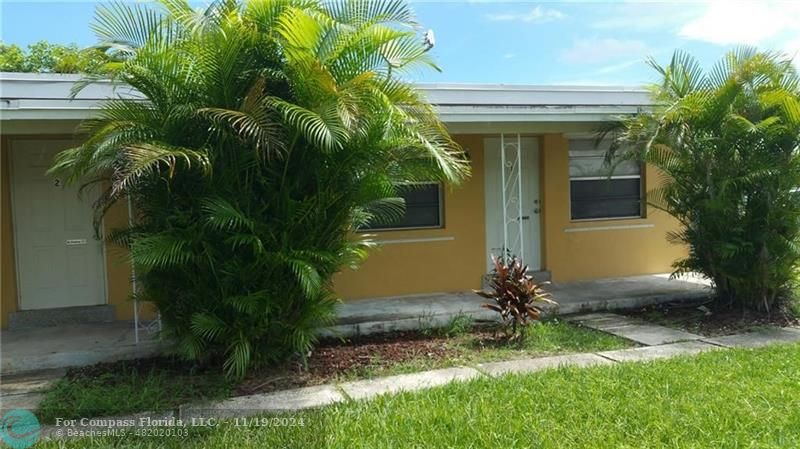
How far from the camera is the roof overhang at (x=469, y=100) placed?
620cm

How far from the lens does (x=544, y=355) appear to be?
6.39 m

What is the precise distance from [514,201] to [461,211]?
3.10 feet

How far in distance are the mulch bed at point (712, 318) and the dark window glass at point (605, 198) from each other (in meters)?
2.08

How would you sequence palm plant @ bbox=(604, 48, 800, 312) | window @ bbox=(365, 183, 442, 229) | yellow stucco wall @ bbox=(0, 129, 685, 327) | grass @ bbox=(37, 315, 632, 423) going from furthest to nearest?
window @ bbox=(365, 183, 442, 229)
yellow stucco wall @ bbox=(0, 129, 685, 327)
palm plant @ bbox=(604, 48, 800, 312)
grass @ bbox=(37, 315, 632, 423)

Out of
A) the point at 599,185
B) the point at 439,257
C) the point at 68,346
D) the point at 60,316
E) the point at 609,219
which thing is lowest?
the point at 68,346

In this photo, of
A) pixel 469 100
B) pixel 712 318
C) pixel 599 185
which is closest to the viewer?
pixel 712 318

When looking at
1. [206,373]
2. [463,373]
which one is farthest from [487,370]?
[206,373]

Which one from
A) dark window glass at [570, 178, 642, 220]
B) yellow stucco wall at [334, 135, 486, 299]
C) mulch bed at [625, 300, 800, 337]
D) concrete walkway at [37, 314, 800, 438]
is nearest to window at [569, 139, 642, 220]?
dark window glass at [570, 178, 642, 220]

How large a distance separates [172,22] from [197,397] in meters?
3.16

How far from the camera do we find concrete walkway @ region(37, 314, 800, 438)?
16.2ft

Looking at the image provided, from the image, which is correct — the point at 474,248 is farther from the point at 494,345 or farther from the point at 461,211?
the point at 494,345

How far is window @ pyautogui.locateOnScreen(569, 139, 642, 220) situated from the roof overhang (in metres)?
0.92

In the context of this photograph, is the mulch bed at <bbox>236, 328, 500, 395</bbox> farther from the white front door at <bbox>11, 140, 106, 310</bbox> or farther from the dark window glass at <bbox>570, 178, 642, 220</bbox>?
the dark window glass at <bbox>570, 178, 642, 220</bbox>

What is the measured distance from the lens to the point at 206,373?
19.2ft
